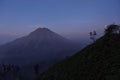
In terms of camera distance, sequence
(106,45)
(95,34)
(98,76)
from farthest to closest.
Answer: (95,34) → (106,45) → (98,76)

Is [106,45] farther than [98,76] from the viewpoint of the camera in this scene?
Yes

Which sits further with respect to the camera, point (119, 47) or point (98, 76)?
point (119, 47)

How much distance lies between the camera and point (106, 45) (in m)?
51.1

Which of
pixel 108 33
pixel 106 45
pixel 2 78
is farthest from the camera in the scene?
pixel 2 78

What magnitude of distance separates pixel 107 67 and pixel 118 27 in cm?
1667

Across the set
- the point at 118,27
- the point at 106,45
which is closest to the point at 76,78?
the point at 106,45

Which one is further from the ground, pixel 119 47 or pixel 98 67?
pixel 119 47

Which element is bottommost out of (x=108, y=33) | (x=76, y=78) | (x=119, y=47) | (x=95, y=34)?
(x=76, y=78)

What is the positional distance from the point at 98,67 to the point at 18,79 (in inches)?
3534

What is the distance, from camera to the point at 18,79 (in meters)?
126

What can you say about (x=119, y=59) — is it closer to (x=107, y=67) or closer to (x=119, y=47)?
(x=107, y=67)

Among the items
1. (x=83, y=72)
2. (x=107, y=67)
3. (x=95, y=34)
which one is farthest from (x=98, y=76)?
(x=95, y=34)

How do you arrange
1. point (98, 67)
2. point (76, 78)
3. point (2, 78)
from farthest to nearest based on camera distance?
point (2, 78) → point (76, 78) → point (98, 67)

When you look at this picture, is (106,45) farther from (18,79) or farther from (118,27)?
(18,79)
